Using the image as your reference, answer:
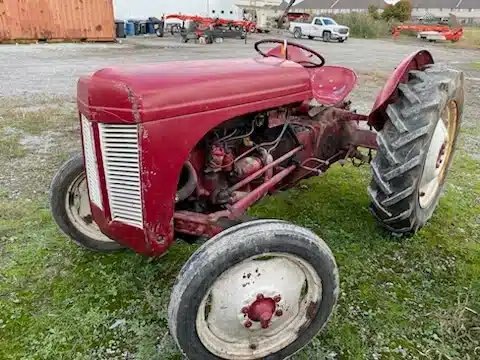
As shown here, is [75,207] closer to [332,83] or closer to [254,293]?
[254,293]

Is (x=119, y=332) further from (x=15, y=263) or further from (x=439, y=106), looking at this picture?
(x=439, y=106)

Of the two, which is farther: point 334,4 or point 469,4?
point 334,4

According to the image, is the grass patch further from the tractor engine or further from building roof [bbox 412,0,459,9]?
building roof [bbox 412,0,459,9]

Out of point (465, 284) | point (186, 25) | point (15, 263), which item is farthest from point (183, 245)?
point (186, 25)

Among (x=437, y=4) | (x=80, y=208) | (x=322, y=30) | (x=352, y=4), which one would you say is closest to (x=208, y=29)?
(x=322, y=30)

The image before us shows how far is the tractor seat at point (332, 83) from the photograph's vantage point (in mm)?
2871

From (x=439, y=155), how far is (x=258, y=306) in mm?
1738

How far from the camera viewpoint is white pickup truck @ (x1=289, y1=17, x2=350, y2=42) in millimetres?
21875

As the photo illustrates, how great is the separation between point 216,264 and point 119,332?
768 millimetres

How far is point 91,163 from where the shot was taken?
202cm

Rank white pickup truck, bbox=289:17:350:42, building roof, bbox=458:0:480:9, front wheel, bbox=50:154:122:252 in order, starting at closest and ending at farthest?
1. front wheel, bbox=50:154:122:252
2. white pickup truck, bbox=289:17:350:42
3. building roof, bbox=458:0:480:9

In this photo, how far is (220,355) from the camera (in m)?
1.87

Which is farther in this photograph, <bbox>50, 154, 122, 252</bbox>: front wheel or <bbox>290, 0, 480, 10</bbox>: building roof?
<bbox>290, 0, 480, 10</bbox>: building roof

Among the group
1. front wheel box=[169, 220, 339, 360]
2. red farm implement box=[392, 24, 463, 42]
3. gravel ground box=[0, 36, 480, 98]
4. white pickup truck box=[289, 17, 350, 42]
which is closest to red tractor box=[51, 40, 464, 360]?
front wheel box=[169, 220, 339, 360]
